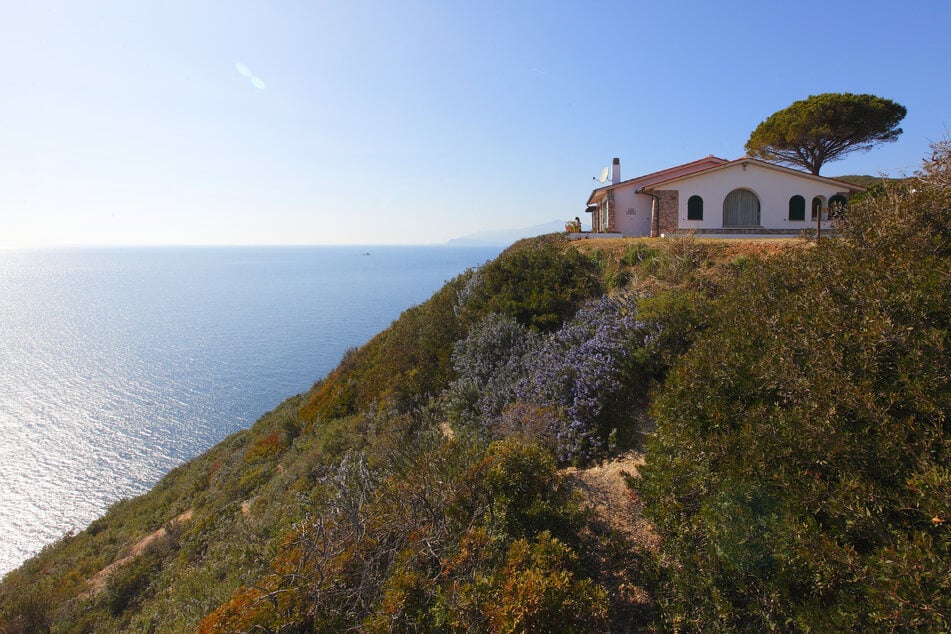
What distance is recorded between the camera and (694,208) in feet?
68.6

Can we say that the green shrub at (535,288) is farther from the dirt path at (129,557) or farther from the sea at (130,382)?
the dirt path at (129,557)

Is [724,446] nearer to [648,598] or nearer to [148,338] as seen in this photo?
[648,598]

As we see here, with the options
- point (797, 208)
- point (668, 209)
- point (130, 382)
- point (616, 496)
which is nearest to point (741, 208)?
point (797, 208)

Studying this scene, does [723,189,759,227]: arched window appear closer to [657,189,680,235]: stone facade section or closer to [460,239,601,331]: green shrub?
[657,189,680,235]: stone facade section

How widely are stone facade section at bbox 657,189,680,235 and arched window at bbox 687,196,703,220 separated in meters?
0.50

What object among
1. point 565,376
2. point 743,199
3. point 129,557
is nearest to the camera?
point 565,376

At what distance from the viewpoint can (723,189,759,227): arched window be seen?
20.6 m

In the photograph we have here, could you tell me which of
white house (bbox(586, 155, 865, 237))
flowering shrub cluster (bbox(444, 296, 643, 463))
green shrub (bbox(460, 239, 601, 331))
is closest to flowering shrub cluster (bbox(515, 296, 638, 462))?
flowering shrub cluster (bbox(444, 296, 643, 463))

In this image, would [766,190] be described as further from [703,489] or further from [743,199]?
[703,489]

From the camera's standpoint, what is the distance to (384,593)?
11.7 ft

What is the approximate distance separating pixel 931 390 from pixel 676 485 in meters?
1.89

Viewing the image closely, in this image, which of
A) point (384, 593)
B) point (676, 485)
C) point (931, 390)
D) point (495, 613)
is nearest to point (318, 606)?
point (384, 593)

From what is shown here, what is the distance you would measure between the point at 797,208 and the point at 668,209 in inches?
220

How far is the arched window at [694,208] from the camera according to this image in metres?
20.8
